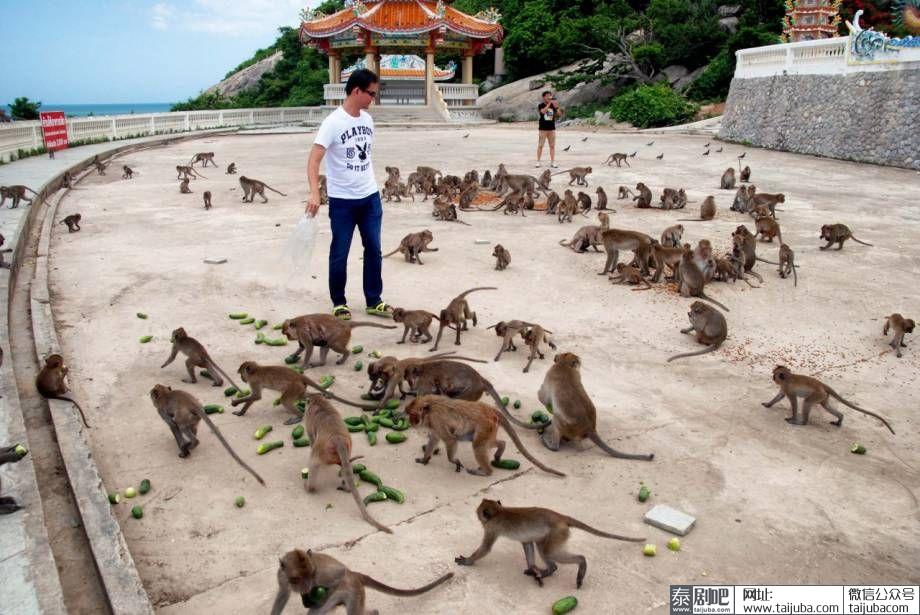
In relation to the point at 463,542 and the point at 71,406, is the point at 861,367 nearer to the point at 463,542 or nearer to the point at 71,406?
the point at 463,542

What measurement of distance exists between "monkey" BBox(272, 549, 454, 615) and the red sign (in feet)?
70.9

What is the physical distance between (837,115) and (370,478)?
71.6ft

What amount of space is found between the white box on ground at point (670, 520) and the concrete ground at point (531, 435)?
0.06 meters

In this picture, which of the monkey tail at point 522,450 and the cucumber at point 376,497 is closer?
the cucumber at point 376,497

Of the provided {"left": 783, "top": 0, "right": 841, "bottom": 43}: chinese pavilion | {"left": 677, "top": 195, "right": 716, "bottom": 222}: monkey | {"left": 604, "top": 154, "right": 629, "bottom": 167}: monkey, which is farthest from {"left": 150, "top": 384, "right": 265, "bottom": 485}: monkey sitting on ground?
{"left": 783, "top": 0, "right": 841, "bottom": 43}: chinese pavilion

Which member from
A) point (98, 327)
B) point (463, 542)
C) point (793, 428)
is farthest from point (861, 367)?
point (98, 327)

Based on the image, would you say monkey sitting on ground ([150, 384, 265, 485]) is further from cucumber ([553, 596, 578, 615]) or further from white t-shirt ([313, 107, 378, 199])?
A: white t-shirt ([313, 107, 378, 199])

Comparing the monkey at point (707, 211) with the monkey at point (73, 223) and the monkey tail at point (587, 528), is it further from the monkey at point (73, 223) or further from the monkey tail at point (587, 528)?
the monkey at point (73, 223)

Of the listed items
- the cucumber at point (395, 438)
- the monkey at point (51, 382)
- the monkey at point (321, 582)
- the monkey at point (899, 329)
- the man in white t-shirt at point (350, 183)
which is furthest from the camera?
the man in white t-shirt at point (350, 183)

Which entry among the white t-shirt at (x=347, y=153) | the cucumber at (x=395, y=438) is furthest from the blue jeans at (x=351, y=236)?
the cucumber at (x=395, y=438)

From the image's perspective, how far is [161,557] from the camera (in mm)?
3719

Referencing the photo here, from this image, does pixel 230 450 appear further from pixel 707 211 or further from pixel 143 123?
pixel 143 123

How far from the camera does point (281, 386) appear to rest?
525cm

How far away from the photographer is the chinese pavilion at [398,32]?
37.4 meters
